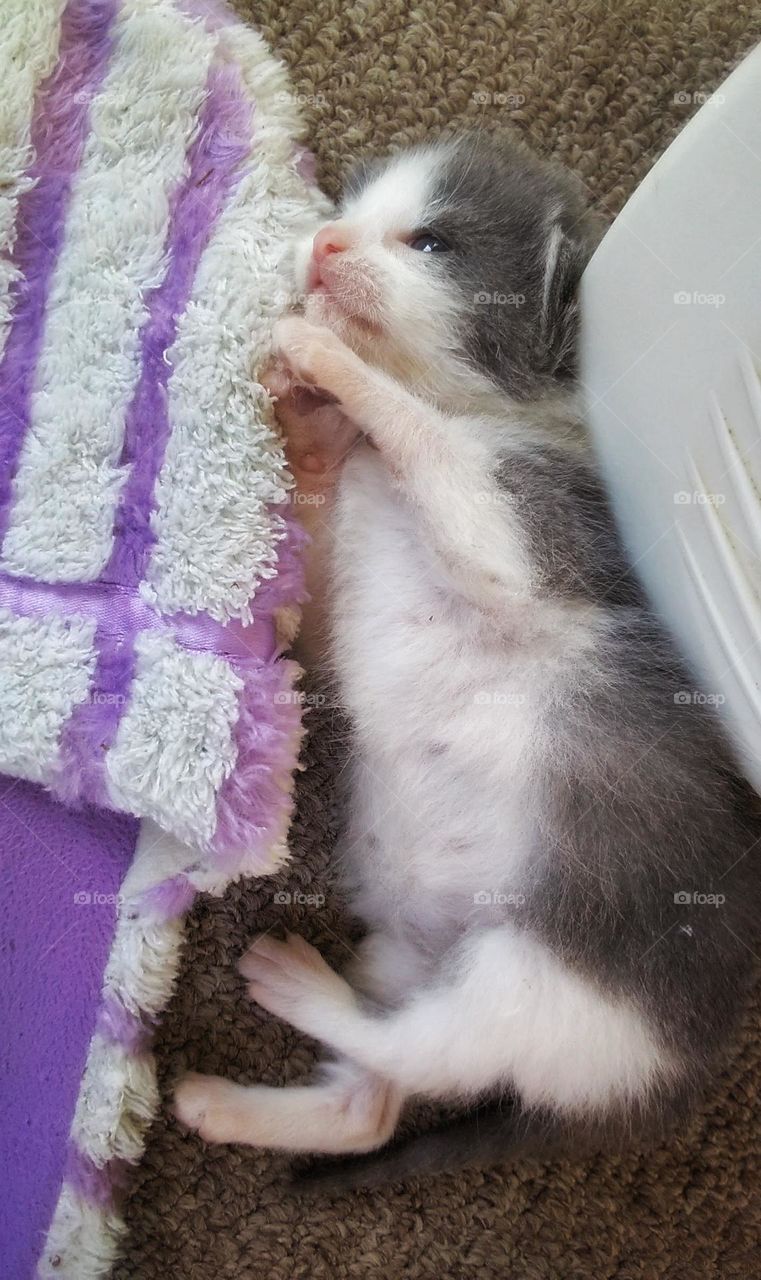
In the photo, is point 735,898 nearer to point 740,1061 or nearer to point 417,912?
point 417,912

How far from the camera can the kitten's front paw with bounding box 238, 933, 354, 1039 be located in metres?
1.33

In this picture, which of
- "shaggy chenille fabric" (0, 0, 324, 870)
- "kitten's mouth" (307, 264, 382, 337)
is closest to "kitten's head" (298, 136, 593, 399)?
"kitten's mouth" (307, 264, 382, 337)

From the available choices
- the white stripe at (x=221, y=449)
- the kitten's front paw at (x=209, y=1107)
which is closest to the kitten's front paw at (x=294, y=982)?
the kitten's front paw at (x=209, y=1107)

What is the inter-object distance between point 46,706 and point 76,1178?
2.08 ft

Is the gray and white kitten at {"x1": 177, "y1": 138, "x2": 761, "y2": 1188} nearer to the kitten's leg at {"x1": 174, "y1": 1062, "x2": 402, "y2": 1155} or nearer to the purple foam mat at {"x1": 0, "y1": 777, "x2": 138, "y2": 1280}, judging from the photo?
the kitten's leg at {"x1": 174, "y1": 1062, "x2": 402, "y2": 1155}

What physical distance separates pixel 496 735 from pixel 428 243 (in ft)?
2.21

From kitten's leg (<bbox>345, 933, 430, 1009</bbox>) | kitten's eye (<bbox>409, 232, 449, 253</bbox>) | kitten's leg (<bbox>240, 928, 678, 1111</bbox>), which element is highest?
kitten's eye (<bbox>409, 232, 449, 253</bbox>)

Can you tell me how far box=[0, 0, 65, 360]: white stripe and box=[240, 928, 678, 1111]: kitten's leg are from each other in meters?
1.00

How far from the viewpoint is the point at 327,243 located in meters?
1.21

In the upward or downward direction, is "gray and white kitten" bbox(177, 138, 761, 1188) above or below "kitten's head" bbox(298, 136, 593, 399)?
below

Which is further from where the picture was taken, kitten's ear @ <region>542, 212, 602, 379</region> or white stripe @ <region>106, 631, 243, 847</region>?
kitten's ear @ <region>542, 212, 602, 379</region>

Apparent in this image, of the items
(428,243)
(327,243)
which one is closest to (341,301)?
(327,243)
